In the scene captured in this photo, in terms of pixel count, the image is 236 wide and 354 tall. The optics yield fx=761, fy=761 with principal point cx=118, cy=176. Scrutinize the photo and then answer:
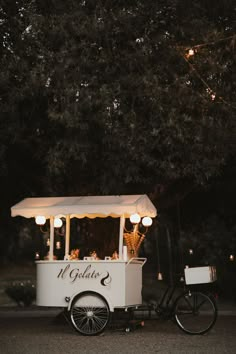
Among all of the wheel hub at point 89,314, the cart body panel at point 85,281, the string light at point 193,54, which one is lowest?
the wheel hub at point 89,314

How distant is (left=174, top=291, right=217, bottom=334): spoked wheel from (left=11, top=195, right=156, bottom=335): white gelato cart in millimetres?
923

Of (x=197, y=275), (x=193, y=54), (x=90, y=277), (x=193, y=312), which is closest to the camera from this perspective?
(x=193, y=312)

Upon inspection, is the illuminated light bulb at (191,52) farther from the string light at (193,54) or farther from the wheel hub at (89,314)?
the wheel hub at (89,314)

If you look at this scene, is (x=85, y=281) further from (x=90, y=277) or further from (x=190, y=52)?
(x=190, y=52)

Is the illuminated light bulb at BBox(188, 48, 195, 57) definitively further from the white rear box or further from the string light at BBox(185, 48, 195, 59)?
the white rear box

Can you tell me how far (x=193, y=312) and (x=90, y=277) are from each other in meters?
1.84

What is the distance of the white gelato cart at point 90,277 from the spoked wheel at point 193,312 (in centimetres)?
92

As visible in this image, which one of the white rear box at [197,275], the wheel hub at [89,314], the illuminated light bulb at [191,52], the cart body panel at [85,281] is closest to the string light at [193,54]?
the illuminated light bulb at [191,52]

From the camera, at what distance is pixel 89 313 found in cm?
1277

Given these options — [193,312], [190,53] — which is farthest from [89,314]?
[190,53]

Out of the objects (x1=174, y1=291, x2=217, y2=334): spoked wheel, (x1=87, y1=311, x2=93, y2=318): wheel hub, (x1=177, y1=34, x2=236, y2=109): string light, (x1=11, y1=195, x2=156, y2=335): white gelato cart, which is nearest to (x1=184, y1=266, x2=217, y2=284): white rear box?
(x1=174, y1=291, x2=217, y2=334): spoked wheel

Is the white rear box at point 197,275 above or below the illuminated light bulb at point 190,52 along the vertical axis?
below

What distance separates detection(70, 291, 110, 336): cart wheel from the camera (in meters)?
12.8

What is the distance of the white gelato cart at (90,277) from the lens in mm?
12812
